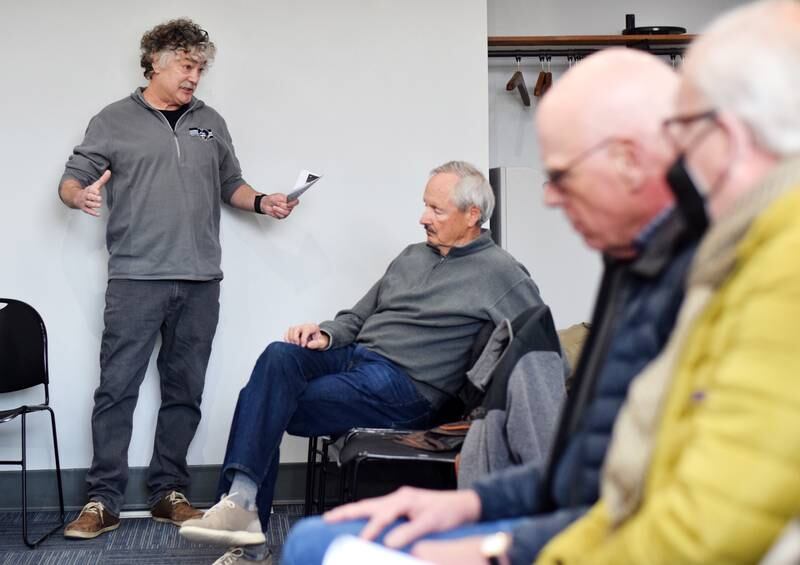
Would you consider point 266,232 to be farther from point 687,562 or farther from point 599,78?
point 687,562

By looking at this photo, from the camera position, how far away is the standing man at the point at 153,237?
3678 mm

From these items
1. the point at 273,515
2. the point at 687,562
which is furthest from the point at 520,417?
the point at 273,515

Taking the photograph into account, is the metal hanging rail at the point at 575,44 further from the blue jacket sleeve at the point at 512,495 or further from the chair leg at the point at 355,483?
the blue jacket sleeve at the point at 512,495

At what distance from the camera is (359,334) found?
128 inches

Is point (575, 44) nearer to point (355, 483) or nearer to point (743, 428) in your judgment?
point (355, 483)

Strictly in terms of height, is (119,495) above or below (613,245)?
below

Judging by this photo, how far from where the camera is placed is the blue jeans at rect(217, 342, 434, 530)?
2826 mm

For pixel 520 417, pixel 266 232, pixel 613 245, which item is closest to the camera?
pixel 613 245

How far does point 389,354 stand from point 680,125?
85.9 inches

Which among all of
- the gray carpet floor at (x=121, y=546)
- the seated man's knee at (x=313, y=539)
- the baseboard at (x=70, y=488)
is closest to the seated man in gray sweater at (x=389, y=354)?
the gray carpet floor at (x=121, y=546)

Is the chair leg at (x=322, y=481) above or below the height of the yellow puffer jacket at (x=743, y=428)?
below

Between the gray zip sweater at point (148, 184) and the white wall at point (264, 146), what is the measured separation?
0.24m

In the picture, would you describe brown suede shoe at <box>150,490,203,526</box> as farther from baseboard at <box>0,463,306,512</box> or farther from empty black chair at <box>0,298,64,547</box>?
empty black chair at <box>0,298,64,547</box>

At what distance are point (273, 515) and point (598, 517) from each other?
2881 mm
